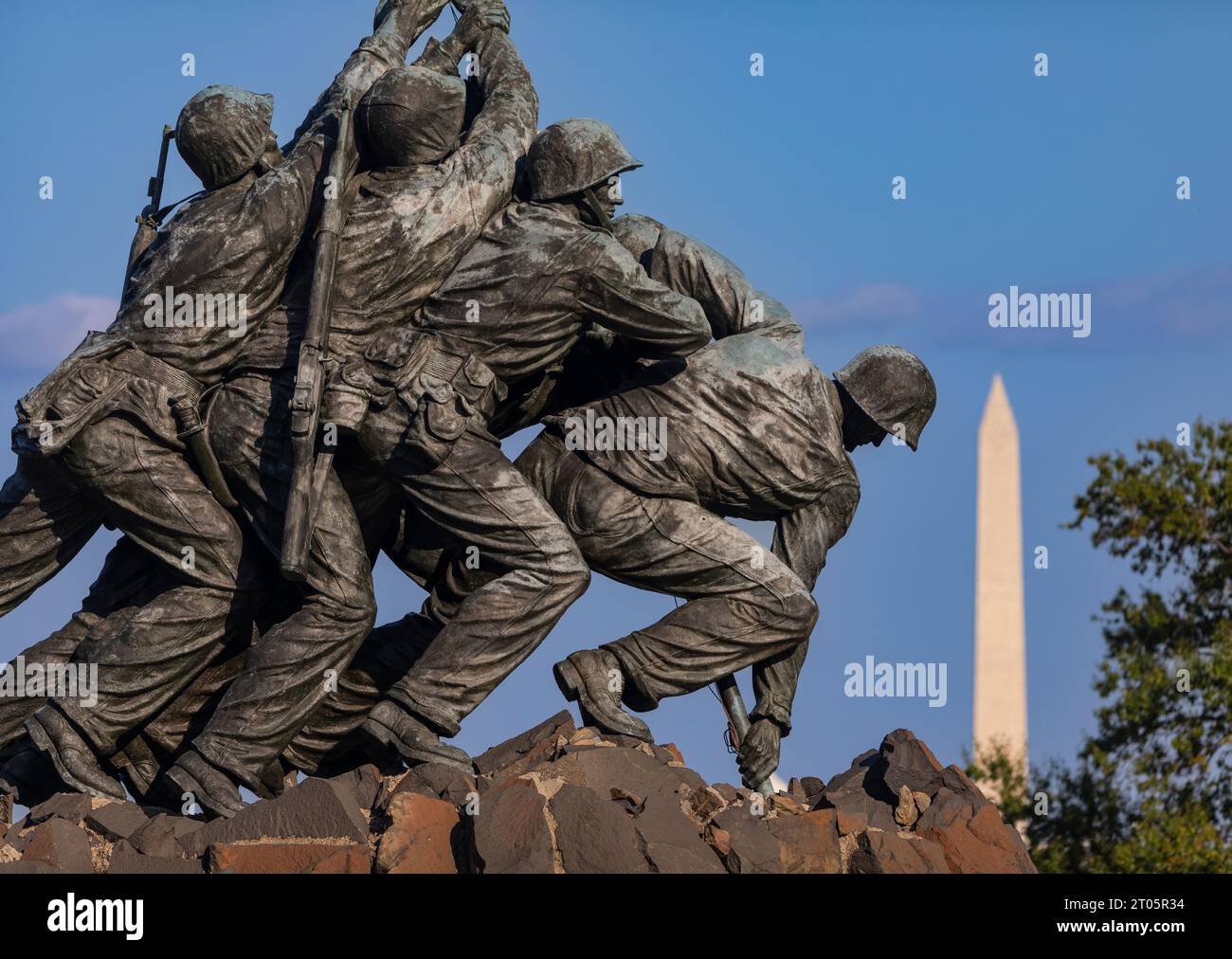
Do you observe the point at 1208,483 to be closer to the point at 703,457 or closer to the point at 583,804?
the point at 703,457

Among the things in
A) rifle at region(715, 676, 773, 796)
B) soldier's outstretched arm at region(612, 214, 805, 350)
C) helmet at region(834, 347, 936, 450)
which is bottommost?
rifle at region(715, 676, 773, 796)

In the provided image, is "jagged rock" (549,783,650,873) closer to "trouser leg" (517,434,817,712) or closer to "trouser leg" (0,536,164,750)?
"trouser leg" (517,434,817,712)

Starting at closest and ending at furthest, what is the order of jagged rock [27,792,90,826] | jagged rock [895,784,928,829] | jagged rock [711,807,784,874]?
1. jagged rock [711,807,784,874]
2. jagged rock [27,792,90,826]
3. jagged rock [895,784,928,829]

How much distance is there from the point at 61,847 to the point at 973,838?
3.78m

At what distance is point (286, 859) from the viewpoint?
874cm

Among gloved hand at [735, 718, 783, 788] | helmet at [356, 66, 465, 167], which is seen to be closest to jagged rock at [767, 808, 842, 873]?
gloved hand at [735, 718, 783, 788]

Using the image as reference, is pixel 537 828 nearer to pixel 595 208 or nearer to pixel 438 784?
pixel 438 784

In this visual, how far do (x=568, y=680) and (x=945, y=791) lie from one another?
5.73 ft

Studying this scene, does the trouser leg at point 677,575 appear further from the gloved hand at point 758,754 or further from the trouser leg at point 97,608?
the trouser leg at point 97,608

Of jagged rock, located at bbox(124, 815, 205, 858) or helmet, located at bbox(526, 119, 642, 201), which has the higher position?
helmet, located at bbox(526, 119, 642, 201)

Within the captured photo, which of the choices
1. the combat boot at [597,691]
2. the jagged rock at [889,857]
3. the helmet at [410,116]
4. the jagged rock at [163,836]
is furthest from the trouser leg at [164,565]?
the jagged rock at [889,857]

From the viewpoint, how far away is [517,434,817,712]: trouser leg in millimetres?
10094

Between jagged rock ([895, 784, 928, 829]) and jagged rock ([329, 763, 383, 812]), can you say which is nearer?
jagged rock ([329, 763, 383, 812])

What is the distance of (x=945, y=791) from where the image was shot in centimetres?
997
